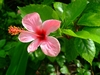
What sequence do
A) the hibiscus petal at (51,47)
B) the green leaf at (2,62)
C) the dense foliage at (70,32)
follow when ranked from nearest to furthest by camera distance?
1. the hibiscus petal at (51,47)
2. the dense foliage at (70,32)
3. the green leaf at (2,62)

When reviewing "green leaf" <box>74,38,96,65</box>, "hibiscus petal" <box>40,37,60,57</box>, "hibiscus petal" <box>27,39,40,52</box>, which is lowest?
"green leaf" <box>74,38,96,65</box>

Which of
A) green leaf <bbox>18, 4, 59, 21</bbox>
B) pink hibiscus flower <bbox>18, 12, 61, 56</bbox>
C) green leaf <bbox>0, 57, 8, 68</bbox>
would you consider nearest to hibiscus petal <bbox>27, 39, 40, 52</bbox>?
pink hibiscus flower <bbox>18, 12, 61, 56</bbox>

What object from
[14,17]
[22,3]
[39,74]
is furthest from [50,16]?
[22,3]

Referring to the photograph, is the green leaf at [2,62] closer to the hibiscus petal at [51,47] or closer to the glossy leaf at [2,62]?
the glossy leaf at [2,62]

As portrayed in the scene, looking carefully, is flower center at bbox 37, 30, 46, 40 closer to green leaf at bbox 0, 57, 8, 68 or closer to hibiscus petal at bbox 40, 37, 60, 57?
hibiscus petal at bbox 40, 37, 60, 57

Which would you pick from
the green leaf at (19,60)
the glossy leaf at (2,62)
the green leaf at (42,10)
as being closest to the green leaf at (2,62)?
the glossy leaf at (2,62)

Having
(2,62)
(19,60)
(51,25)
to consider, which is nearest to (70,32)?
(51,25)

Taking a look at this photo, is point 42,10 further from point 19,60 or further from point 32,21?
point 19,60
